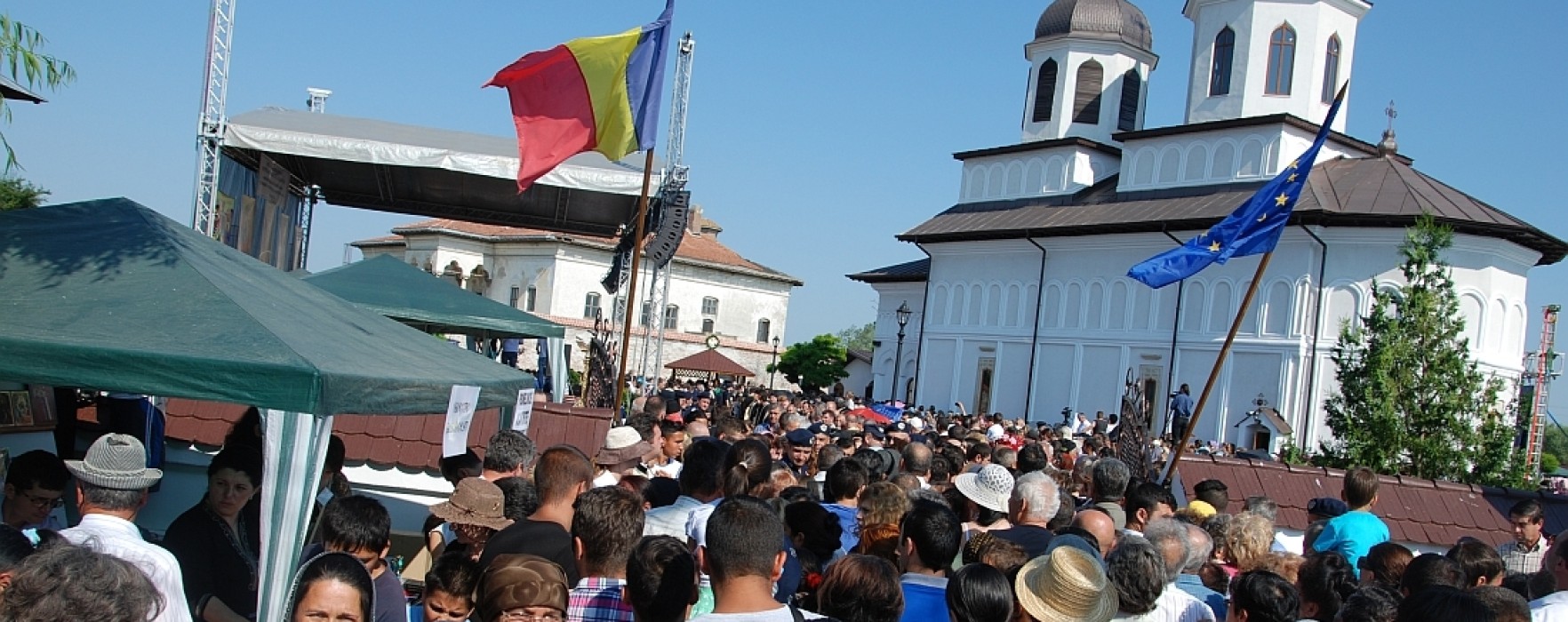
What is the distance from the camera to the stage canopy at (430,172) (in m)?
17.3

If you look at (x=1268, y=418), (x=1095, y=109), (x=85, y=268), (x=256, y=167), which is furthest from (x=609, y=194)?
(x=1095, y=109)

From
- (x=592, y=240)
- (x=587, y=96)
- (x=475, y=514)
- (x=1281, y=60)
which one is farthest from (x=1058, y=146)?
(x=475, y=514)

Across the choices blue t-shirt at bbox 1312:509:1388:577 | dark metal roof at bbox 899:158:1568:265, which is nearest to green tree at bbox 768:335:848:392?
dark metal roof at bbox 899:158:1568:265

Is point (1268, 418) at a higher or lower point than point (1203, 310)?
lower

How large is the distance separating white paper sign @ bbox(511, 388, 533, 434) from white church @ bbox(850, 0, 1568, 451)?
25839 millimetres

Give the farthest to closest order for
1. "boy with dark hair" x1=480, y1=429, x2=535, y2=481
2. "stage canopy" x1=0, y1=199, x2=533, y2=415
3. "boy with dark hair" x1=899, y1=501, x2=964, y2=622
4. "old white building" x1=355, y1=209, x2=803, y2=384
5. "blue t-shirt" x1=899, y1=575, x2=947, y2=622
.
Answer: "old white building" x1=355, y1=209, x2=803, y2=384 < "boy with dark hair" x1=480, y1=429, x2=535, y2=481 < "stage canopy" x1=0, y1=199, x2=533, y2=415 < "boy with dark hair" x1=899, y1=501, x2=964, y2=622 < "blue t-shirt" x1=899, y1=575, x2=947, y2=622

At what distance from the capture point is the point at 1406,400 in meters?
22.1

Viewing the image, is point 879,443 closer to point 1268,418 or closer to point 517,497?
point 517,497

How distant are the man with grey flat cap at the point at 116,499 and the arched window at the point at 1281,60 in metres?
40.1

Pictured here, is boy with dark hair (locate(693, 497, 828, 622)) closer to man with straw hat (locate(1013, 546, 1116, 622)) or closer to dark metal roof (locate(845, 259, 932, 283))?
man with straw hat (locate(1013, 546, 1116, 622))

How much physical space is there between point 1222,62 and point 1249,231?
30.5 meters

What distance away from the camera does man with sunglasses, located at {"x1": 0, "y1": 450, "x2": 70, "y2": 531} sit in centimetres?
562

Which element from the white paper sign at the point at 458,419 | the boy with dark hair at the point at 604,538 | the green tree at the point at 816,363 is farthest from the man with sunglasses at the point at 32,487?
the green tree at the point at 816,363

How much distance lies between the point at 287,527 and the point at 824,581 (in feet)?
8.45
